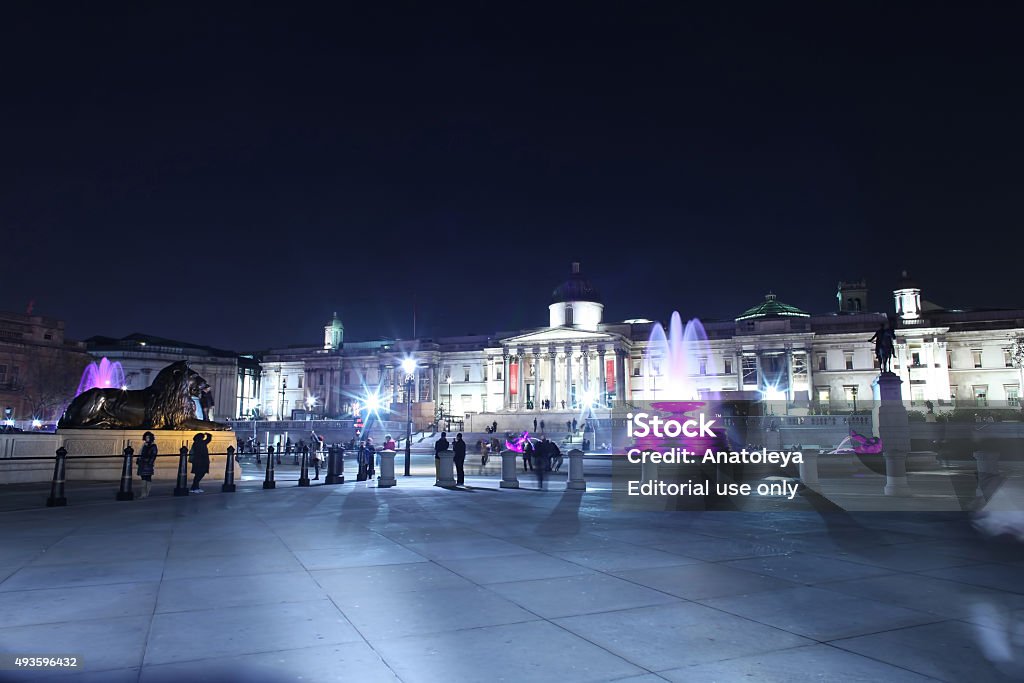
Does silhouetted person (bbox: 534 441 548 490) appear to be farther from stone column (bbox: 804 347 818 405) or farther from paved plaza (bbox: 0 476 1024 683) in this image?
stone column (bbox: 804 347 818 405)

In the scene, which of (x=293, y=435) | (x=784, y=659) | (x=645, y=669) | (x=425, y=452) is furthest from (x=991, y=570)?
(x=293, y=435)

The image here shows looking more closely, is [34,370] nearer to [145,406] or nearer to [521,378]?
[521,378]

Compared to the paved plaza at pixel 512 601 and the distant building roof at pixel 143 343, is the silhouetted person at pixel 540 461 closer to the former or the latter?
the paved plaza at pixel 512 601

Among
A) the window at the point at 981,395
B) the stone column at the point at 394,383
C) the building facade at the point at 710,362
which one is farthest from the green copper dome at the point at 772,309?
the stone column at the point at 394,383

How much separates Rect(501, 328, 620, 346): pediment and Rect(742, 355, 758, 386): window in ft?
57.4

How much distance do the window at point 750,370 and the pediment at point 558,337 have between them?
57.4 ft

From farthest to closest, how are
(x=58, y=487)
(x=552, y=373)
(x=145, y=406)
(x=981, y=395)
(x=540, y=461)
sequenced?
(x=552, y=373)
(x=981, y=395)
(x=145, y=406)
(x=540, y=461)
(x=58, y=487)

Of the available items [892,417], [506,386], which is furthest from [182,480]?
[506,386]

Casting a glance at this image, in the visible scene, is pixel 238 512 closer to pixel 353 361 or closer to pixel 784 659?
pixel 784 659

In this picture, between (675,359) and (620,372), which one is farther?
(675,359)

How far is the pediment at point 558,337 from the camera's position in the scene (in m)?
94.4

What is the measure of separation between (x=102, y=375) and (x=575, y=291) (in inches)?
2735

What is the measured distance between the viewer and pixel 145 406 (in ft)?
83.0

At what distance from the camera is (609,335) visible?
9400 centimetres
